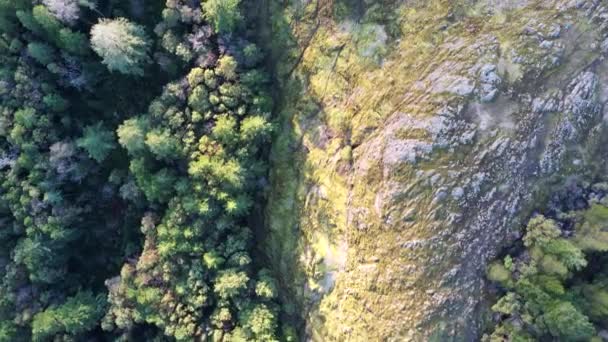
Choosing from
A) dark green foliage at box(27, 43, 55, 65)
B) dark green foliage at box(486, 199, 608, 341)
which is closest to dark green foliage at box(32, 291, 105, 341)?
dark green foliage at box(27, 43, 55, 65)

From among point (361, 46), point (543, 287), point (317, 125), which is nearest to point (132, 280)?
point (317, 125)

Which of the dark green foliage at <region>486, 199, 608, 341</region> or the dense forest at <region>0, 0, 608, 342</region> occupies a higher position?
the dense forest at <region>0, 0, 608, 342</region>

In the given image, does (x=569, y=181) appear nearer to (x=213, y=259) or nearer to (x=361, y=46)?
(x=361, y=46)

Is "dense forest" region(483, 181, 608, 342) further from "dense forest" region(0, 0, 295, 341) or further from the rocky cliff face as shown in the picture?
"dense forest" region(0, 0, 295, 341)

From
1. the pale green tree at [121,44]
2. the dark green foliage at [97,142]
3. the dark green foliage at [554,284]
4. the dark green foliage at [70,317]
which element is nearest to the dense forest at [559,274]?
the dark green foliage at [554,284]

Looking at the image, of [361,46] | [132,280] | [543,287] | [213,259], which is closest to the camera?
[543,287]

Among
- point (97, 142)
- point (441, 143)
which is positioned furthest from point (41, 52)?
point (441, 143)
